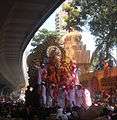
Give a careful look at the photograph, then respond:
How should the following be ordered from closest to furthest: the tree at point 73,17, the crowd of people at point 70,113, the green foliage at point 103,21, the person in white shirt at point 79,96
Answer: the crowd of people at point 70,113
the person in white shirt at point 79,96
the green foliage at point 103,21
the tree at point 73,17

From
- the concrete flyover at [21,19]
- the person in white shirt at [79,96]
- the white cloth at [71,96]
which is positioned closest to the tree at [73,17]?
the concrete flyover at [21,19]

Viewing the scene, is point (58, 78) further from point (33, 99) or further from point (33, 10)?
point (33, 10)

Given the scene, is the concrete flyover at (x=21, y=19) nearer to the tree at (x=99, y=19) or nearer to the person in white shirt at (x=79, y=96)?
the person in white shirt at (x=79, y=96)

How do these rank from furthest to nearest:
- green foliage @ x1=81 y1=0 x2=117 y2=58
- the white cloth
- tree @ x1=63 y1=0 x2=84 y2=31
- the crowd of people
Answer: tree @ x1=63 y1=0 x2=84 y2=31 < green foliage @ x1=81 y1=0 x2=117 y2=58 < the white cloth < the crowd of people

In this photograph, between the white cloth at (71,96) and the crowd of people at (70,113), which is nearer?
the crowd of people at (70,113)

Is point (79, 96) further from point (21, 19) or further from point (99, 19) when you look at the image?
point (99, 19)

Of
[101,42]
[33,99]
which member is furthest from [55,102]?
[101,42]

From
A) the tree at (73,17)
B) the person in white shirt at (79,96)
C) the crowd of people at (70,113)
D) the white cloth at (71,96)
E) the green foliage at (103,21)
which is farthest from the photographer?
the tree at (73,17)

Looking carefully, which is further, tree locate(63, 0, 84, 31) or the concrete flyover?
tree locate(63, 0, 84, 31)

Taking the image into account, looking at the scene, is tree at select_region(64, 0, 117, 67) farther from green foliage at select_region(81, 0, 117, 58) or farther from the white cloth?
the white cloth

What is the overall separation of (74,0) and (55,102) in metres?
14.7

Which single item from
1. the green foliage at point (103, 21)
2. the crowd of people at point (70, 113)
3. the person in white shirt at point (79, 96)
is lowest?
the crowd of people at point (70, 113)

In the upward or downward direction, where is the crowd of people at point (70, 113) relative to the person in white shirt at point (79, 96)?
downward

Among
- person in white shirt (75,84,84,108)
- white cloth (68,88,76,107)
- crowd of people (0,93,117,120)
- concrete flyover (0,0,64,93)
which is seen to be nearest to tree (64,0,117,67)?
concrete flyover (0,0,64,93)
